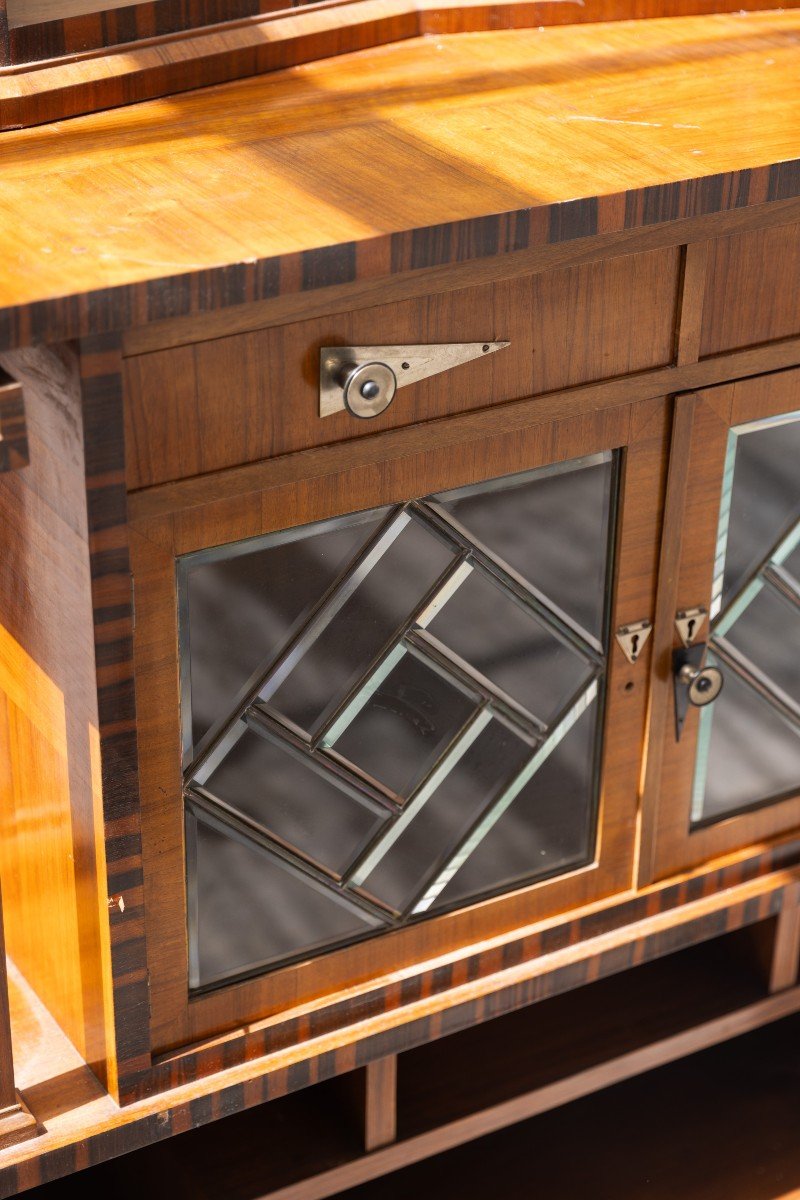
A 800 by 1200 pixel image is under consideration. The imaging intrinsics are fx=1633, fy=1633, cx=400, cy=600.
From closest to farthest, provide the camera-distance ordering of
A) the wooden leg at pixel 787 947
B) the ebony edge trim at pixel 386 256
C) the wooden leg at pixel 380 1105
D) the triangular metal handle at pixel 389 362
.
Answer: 1. the ebony edge trim at pixel 386 256
2. the triangular metal handle at pixel 389 362
3. the wooden leg at pixel 380 1105
4. the wooden leg at pixel 787 947

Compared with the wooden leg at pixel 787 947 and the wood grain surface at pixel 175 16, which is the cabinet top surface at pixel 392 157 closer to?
the wood grain surface at pixel 175 16

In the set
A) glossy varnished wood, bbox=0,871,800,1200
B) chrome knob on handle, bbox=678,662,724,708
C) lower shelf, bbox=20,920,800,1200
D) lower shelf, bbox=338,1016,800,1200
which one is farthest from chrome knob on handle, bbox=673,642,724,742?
lower shelf, bbox=338,1016,800,1200

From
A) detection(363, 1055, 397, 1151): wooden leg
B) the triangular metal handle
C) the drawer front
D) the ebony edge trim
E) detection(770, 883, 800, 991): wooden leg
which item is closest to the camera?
the ebony edge trim

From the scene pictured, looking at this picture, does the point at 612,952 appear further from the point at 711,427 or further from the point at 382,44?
the point at 382,44

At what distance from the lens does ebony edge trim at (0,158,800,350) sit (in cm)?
73

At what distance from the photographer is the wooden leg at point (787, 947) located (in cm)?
119

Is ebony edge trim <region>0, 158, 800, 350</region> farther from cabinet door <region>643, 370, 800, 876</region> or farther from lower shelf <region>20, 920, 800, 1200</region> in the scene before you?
lower shelf <region>20, 920, 800, 1200</region>

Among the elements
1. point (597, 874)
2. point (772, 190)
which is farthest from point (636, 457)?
point (597, 874)

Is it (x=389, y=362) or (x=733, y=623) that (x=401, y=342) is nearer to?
(x=389, y=362)

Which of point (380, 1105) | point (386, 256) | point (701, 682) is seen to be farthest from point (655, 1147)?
point (386, 256)

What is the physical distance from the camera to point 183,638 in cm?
87

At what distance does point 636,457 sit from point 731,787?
10.7 inches

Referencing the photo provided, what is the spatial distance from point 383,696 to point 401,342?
0.21m

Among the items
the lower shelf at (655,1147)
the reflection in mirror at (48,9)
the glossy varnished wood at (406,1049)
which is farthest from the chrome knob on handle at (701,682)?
the reflection in mirror at (48,9)
